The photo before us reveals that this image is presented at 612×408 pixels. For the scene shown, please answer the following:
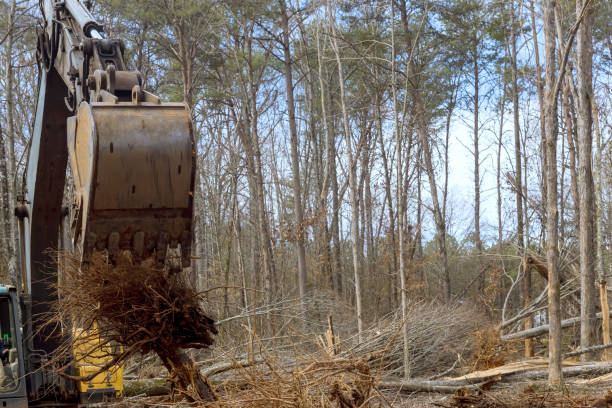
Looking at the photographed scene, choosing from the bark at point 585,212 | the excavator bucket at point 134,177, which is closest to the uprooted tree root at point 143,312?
the excavator bucket at point 134,177

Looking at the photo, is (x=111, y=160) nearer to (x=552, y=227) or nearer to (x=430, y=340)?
(x=552, y=227)

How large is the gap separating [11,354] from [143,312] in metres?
2.28

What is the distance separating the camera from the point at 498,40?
884 inches

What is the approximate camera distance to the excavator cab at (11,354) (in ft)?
19.0

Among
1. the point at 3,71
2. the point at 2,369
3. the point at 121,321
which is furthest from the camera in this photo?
the point at 3,71

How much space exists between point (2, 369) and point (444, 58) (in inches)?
781

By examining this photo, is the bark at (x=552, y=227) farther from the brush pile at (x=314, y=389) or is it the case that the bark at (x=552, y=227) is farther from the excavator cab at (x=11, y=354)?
the excavator cab at (x=11, y=354)

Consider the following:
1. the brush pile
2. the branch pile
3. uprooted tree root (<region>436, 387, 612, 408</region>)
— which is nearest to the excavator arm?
the brush pile

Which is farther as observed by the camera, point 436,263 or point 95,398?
point 436,263

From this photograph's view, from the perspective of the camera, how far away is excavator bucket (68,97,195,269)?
3846 mm

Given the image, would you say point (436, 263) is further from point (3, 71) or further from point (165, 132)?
point (165, 132)

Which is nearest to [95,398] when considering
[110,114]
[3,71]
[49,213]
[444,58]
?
[49,213]

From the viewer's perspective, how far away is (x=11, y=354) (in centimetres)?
601

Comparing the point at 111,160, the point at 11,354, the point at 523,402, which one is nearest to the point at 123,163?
the point at 111,160
